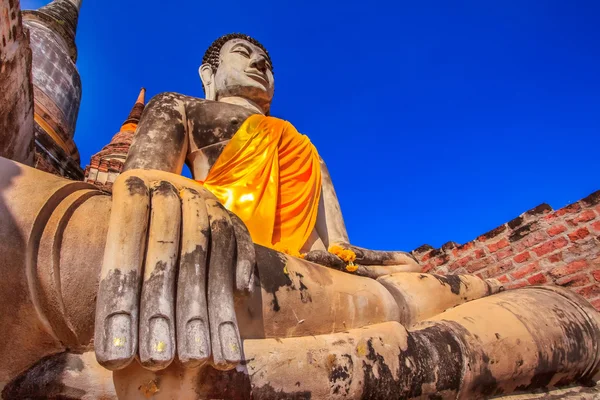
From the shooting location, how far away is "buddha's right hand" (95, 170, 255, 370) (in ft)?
3.56

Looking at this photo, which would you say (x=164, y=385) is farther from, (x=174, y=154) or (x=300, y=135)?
(x=300, y=135)

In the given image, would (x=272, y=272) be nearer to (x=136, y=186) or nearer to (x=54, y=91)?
(x=136, y=186)

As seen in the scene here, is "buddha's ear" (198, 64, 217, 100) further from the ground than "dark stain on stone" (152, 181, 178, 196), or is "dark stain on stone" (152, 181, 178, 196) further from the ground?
"buddha's ear" (198, 64, 217, 100)

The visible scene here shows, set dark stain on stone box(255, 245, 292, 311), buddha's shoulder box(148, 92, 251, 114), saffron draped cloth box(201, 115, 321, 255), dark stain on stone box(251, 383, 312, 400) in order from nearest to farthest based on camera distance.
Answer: dark stain on stone box(251, 383, 312, 400) → dark stain on stone box(255, 245, 292, 311) → saffron draped cloth box(201, 115, 321, 255) → buddha's shoulder box(148, 92, 251, 114)

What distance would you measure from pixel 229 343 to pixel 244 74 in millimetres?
2463

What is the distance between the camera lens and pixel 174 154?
2.47 m

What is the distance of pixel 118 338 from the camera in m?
1.06

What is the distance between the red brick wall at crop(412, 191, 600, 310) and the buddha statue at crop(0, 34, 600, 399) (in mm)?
1222

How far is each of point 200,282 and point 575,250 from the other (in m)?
3.24

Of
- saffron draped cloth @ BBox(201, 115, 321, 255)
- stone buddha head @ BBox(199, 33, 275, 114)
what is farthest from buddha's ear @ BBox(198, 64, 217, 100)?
saffron draped cloth @ BBox(201, 115, 321, 255)

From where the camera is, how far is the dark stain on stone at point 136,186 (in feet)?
4.45

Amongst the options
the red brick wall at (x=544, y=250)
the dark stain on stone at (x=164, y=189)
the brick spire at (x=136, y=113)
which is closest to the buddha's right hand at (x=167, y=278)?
the dark stain on stone at (x=164, y=189)

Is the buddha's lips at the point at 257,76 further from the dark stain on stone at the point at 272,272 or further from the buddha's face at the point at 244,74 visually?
the dark stain on stone at the point at 272,272

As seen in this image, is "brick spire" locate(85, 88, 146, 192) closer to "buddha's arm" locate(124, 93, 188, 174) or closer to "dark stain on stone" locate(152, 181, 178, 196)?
"buddha's arm" locate(124, 93, 188, 174)
